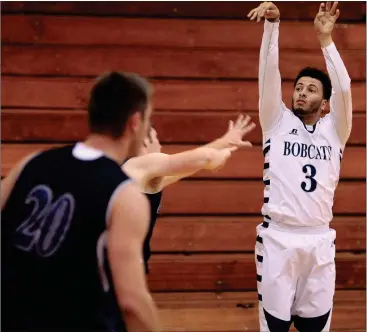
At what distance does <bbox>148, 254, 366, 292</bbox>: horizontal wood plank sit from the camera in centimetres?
628

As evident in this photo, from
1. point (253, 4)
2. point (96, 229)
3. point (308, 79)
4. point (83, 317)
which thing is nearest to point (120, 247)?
point (96, 229)

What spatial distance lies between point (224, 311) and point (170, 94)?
1.94 meters

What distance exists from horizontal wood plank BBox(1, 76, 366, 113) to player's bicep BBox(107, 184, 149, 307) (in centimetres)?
421

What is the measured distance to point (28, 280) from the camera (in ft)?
7.28

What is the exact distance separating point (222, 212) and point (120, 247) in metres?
4.30

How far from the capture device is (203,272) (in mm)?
6320

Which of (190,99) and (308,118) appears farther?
(190,99)

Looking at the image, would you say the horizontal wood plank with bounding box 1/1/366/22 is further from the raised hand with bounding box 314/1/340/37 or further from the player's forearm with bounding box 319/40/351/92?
the player's forearm with bounding box 319/40/351/92

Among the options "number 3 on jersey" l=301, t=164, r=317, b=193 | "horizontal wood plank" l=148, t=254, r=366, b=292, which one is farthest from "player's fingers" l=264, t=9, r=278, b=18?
"horizontal wood plank" l=148, t=254, r=366, b=292

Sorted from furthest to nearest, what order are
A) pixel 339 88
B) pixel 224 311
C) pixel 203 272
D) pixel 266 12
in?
pixel 203 272 → pixel 224 311 → pixel 339 88 → pixel 266 12

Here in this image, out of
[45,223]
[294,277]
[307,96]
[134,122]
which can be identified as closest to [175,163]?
[134,122]

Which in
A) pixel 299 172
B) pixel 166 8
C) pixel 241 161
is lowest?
pixel 241 161

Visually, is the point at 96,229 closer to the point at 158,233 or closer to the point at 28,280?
the point at 28,280

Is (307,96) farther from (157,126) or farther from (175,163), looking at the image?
(157,126)
